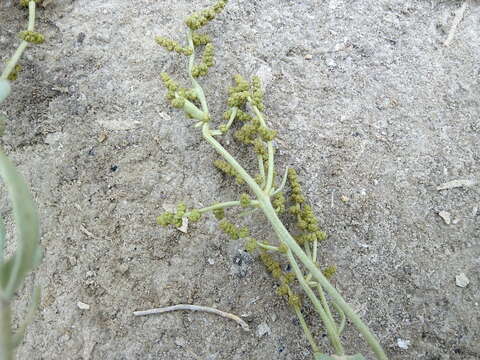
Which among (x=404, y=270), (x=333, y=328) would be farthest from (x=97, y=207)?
(x=404, y=270)

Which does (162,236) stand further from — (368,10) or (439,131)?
(368,10)

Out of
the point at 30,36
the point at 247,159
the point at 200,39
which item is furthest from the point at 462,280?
the point at 30,36

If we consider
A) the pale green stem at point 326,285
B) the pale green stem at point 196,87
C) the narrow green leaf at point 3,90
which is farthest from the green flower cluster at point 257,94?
the narrow green leaf at point 3,90

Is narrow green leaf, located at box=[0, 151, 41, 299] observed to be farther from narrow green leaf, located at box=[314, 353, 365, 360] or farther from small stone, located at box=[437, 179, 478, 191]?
small stone, located at box=[437, 179, 478, 191]

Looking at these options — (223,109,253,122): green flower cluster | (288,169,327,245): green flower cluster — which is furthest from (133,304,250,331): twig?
(223,109,253,122): green flower cluster

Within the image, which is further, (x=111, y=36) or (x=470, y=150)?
(x=111, y=36)

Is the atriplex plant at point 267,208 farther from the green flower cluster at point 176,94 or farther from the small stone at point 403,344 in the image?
the small stone at point 403,344
